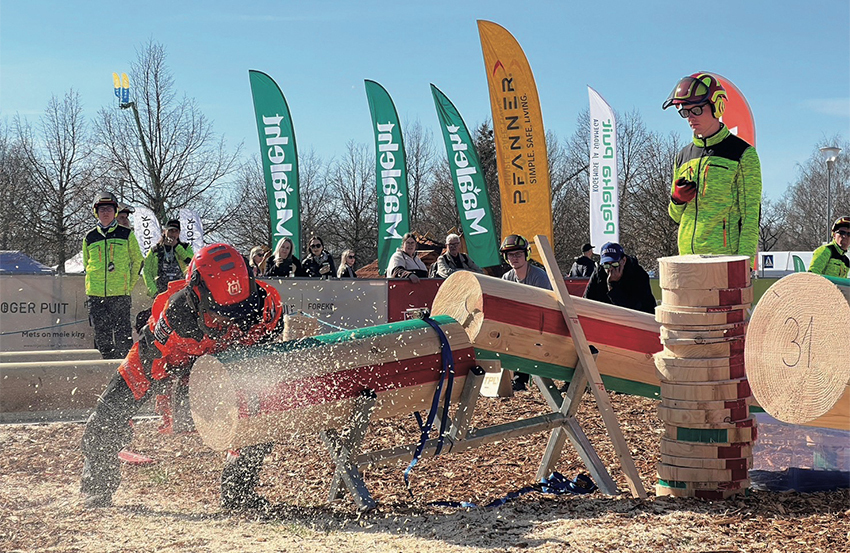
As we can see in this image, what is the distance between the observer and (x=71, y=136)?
32.6m

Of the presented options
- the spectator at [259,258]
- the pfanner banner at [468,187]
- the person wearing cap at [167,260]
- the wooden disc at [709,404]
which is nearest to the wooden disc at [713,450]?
the wooden disc at [709,404]

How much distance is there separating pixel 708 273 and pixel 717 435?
0.80 meters

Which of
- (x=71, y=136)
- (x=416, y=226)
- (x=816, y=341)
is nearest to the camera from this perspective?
(x=816, y=341)

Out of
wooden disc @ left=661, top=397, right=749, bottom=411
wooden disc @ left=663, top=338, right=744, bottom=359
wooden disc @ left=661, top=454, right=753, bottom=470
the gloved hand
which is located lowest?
wooden disc @ left=661, top=454, right=753, bottom=470

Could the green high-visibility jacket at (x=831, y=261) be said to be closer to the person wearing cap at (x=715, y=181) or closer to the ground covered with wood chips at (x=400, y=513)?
the ground covered with wood chips at (x=400, y=513)

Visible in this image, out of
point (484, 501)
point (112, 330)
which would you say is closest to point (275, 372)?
point (484, 501)

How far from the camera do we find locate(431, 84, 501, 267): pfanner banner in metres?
18.5

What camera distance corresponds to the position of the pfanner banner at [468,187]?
18.5 meters

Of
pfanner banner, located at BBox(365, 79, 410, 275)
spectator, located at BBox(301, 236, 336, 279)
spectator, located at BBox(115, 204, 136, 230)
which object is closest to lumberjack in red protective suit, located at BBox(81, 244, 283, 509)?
spectator, located at BBox(115, 204, 136, 230)

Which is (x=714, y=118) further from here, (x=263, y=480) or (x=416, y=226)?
(x=416, y=226)

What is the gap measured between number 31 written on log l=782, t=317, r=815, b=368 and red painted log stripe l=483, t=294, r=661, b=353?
4.29ft

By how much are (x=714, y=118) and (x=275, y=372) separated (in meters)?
2.99

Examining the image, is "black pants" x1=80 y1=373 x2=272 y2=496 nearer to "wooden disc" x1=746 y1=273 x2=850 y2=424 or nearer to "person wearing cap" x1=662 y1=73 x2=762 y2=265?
"wooden disc" x1=746 y1=273 x2=850 y2=424

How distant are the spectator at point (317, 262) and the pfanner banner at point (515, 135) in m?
5.40
